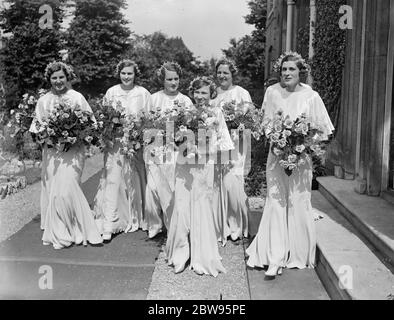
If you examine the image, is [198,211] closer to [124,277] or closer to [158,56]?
A: [124,277]

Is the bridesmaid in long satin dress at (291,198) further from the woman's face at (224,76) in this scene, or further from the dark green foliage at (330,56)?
the dark green foliage at (330,56)

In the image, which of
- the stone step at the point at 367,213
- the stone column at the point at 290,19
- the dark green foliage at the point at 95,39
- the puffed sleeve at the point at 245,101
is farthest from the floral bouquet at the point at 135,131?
the dark green foliage at the point at 95,39

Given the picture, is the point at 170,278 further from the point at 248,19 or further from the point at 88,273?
the point at 248,19

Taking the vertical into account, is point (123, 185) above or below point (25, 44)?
below

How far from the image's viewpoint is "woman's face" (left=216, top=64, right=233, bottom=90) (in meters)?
7.37

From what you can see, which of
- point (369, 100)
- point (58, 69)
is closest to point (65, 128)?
point (58, 69)

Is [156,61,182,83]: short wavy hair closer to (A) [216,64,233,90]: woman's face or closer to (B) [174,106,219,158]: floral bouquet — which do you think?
(A) [216,64,233,90]: woman's face

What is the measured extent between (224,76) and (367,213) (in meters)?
2.78

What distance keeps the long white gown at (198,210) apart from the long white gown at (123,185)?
1762 mm

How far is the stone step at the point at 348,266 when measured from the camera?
14.1 ft

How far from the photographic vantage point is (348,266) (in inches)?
190

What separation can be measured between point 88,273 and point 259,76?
29.5 meters
